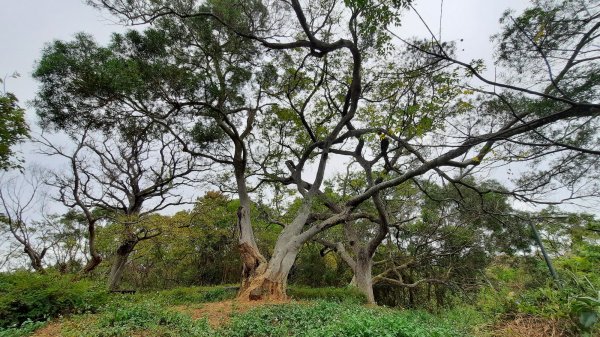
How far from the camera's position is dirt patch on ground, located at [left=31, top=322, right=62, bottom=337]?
14.2ft

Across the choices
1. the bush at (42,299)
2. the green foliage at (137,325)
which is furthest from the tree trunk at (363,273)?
the bush at (42,299)

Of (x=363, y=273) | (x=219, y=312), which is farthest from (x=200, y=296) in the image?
(x=363, y=273)

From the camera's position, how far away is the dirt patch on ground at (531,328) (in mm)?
2316

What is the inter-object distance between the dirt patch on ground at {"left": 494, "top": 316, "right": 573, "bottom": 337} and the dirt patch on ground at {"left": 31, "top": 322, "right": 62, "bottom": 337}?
17.4 feet

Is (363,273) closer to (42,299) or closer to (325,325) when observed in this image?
(325,325)

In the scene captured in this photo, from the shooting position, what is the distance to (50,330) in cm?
455

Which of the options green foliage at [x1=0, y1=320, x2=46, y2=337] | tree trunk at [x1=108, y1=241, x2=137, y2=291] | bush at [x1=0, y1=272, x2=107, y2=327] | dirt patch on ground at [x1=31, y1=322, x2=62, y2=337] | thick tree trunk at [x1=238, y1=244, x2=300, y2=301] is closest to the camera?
green foliage at [x1=0, y1=320, x2=46, y2=337]

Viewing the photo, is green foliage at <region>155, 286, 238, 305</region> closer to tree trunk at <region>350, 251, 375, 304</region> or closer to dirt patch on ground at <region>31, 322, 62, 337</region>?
tree trunk at <region>350, 251, 375, 304</region>

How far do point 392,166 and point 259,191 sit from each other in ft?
22.7

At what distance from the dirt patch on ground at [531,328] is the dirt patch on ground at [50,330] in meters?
5.31

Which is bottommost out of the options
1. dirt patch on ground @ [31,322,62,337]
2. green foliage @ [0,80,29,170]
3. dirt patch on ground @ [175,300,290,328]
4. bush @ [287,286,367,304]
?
dirt patch on ground @ [31,322,62,337]

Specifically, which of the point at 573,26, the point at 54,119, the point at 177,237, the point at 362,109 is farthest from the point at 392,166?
the point at 54,119

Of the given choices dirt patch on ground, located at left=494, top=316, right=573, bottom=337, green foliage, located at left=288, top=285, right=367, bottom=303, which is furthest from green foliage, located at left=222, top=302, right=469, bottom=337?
green foliage, located at left=288, top=285, right=367, bottom=303

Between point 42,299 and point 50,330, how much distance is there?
962 mm
